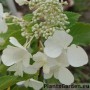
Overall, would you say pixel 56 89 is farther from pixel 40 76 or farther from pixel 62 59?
pixel 62 59

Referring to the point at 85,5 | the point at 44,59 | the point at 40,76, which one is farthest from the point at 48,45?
the point at 85,5

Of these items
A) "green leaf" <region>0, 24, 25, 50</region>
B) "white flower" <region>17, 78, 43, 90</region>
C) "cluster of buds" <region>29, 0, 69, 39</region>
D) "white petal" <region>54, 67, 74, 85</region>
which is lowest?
"white flower" <region>17, 78, 43, 90</region>

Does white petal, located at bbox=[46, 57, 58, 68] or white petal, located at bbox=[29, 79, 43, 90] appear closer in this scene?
white petal, located at bbox=[46, 57, 58, 68]

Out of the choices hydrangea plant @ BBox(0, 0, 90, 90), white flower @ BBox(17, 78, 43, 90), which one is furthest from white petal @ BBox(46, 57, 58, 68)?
white flower @ BBox(17, 78, 43, 90)

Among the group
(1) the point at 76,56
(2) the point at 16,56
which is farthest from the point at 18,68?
(1) the point at 76,56

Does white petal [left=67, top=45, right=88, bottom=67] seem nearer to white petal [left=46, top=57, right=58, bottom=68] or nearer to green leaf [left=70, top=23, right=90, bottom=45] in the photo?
white petal [left=46, top=57, right=58, bottom=68]

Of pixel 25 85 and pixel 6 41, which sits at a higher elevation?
pixel 6 41

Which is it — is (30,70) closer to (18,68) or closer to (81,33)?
(18,68)
